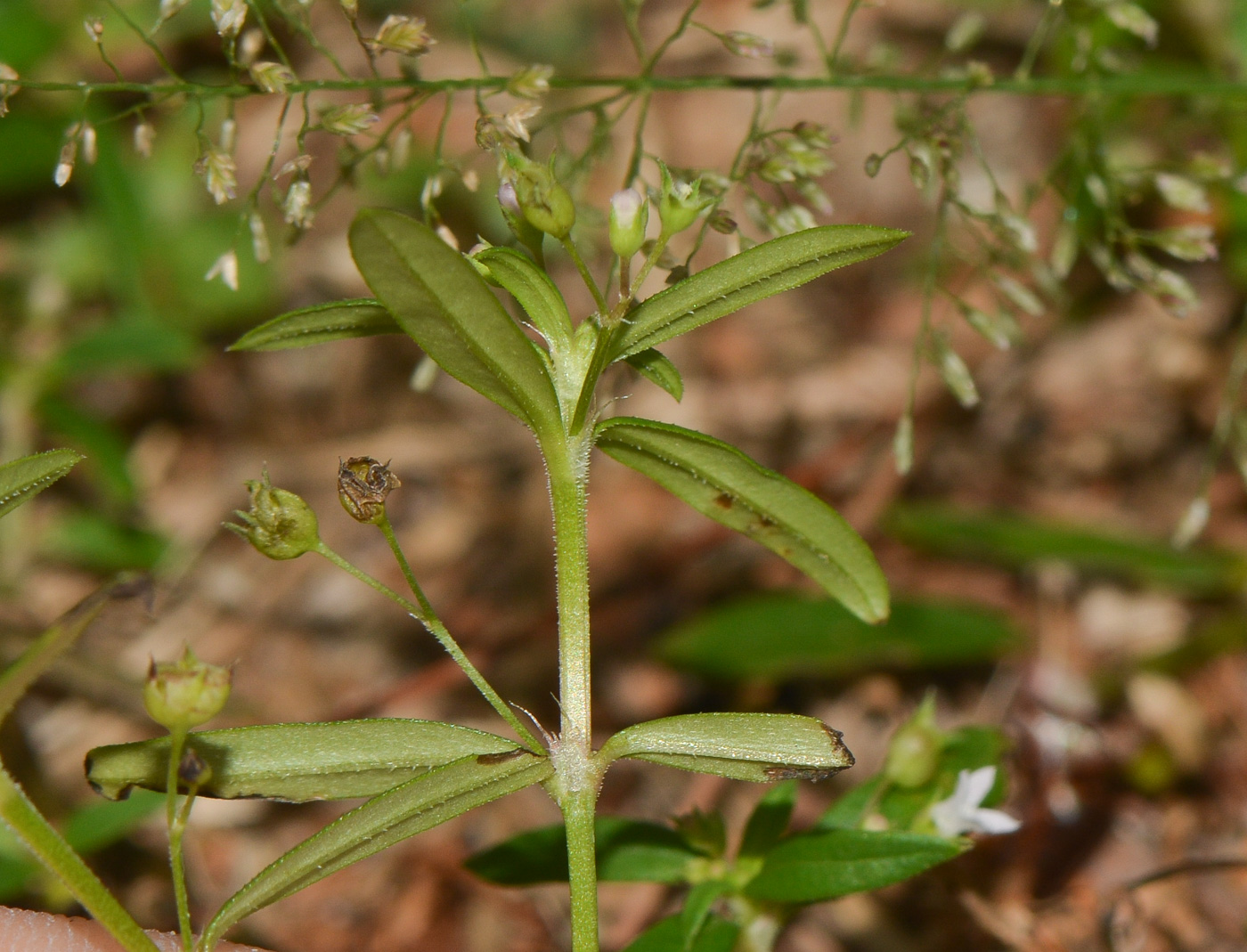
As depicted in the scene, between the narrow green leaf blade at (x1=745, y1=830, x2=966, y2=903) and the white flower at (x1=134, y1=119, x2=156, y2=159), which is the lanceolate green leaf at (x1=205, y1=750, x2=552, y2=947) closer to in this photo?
the narrow green leaf blade at (x1=745, y1=830, x2=966, y2=903)

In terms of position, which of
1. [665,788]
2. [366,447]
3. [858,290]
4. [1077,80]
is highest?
[1077,80]

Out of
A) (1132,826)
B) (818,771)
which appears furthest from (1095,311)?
(818,771)

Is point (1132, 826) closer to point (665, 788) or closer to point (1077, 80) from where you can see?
point (665, 788)

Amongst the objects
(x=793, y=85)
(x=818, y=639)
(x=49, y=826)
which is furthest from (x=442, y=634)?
(x=818, y=639)

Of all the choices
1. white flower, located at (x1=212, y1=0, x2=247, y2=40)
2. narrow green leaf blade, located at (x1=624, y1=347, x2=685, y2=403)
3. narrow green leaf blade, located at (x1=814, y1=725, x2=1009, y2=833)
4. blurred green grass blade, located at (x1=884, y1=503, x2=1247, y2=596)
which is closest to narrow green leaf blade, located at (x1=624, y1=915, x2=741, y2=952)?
narrow green leaf blade, located at (x1=814, y1=725, x2=1009, y2=833)

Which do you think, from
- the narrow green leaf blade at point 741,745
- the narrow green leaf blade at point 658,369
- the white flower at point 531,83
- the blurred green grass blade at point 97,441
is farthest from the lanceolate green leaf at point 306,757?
the blurred green grass blade at point 97,441

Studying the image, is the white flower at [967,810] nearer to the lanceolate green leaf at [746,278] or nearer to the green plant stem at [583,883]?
the green plant stem at [583,883]

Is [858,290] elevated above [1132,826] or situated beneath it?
elevated above

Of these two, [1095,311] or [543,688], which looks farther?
[1095,311]
